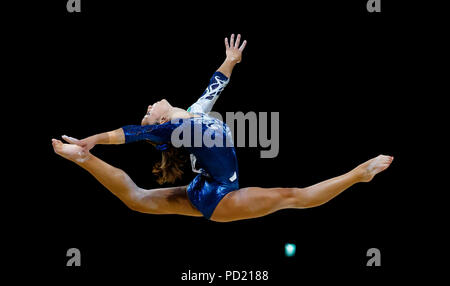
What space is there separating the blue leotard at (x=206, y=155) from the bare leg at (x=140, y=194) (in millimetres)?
98

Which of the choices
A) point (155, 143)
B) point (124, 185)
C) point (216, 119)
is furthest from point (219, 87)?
point (124, 185)

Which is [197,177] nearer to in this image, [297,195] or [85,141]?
[297,195]

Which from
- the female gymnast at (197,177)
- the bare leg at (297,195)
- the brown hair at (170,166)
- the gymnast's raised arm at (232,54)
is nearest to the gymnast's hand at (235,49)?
the gymnast's raised arm at (232,54)

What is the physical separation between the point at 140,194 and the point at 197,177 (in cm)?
41

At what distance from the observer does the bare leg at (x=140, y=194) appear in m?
4.25

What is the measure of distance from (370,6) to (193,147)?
1707 millimetres

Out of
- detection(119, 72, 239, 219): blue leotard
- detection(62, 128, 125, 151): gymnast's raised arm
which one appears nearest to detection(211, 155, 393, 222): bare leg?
A: detection(119, 72, 239, 219): blue leotard

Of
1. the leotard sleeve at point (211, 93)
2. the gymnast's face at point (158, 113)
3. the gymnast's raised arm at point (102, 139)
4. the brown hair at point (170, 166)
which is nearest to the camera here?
the gymnast's raised arm at point (102, 139)

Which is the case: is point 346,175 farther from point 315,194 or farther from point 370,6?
point 370,6

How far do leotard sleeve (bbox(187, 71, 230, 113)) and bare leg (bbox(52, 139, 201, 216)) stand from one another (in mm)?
588

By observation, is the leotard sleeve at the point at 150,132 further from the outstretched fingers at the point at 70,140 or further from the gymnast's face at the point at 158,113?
the outstretched fingers at the point at 70,140

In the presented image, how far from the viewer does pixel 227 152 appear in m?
4.16

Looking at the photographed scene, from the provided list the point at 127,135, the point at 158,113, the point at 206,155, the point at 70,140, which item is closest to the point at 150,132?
the point at 127,135

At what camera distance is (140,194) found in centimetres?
438
